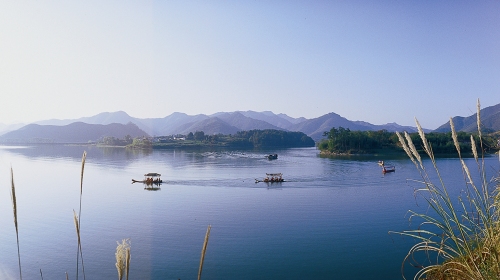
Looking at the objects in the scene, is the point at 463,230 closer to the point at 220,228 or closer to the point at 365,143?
the point at 220,228

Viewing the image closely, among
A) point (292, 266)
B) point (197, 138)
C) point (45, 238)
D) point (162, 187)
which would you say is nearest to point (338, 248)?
point (292, 266)

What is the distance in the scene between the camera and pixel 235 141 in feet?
295

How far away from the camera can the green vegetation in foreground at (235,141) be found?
271 ft

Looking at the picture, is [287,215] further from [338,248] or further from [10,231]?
[10,231]

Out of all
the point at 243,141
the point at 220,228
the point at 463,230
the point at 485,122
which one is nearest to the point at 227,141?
the point at 243,141

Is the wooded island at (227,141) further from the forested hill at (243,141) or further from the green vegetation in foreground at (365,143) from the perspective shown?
the green vegetation in foreground at (365,143)

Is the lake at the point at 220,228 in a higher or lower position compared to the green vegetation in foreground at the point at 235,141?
lower

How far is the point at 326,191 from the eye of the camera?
2305 centimetres

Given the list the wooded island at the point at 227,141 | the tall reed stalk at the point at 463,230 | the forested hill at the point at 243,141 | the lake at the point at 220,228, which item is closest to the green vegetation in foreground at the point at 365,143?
the wooded island at the point at 227,141

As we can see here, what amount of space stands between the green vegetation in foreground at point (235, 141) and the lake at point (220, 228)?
56013 mm

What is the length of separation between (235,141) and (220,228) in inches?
2980

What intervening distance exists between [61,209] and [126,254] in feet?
61.0

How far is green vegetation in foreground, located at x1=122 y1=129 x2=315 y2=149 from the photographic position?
82.5m

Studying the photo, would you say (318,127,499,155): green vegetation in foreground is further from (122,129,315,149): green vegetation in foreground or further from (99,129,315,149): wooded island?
(122,129,315,149): green vegetation in foreground
